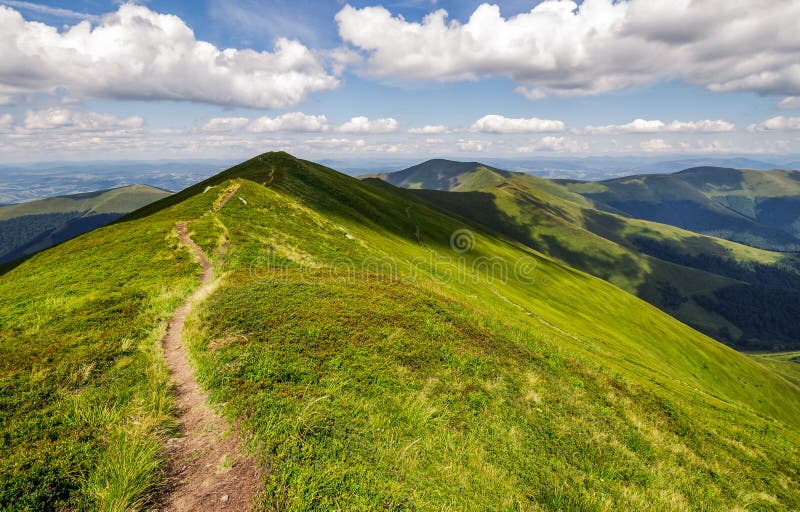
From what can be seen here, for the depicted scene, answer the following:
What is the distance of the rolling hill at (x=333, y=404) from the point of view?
377 inches

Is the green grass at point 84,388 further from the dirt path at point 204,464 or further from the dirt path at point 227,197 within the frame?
the dirt path at point 227,197

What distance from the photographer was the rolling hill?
9.57 m

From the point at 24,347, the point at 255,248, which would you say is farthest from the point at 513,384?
the point at 255,248

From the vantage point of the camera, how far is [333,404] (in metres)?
12.5

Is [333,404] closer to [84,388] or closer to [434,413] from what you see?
[434,413]

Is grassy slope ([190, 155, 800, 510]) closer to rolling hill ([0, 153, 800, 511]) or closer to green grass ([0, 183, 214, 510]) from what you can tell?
rolling hill ([0, 153, 800, 511])

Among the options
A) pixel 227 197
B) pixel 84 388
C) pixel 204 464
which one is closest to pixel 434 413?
Answer: pixel 204 464

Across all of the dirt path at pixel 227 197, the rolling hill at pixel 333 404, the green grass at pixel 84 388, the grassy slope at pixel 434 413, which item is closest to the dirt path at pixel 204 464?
the rolling hill at pixel 333 404

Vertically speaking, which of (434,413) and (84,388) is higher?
(84,388)

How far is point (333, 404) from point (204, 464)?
13.9 feet

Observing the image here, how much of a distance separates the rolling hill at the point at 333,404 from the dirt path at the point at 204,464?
0.31 metres

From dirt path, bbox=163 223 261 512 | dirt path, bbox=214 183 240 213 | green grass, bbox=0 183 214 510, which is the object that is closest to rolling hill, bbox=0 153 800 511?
green grass, bbox=0 183 214 510

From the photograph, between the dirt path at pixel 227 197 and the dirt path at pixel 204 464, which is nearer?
the dirt path at pixel 204 464

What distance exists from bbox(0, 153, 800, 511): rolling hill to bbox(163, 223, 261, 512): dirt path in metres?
0.31
